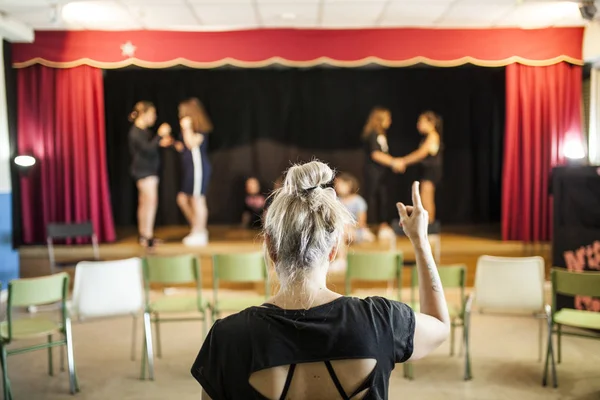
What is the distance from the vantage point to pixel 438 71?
8672 millimetres

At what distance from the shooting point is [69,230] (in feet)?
21.4

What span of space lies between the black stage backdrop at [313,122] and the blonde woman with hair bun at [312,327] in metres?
7.45

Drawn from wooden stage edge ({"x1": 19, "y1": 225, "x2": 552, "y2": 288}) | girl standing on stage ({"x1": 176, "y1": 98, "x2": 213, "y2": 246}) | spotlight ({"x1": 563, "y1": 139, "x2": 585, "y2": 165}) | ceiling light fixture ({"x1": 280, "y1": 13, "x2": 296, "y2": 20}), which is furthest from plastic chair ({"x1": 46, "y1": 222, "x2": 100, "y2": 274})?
spotlight ({"x1": 563, "y1": 139, "x2": 585, "y2": 165})

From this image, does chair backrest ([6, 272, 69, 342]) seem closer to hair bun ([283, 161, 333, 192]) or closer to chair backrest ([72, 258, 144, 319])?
chair backrest ([72, 258, 144, 319])

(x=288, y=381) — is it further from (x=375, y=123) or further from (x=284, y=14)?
(x=375, y=123)

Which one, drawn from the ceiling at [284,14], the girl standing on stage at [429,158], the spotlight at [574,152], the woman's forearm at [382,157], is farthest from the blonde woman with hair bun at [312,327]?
the woman's forearm at [382,157]

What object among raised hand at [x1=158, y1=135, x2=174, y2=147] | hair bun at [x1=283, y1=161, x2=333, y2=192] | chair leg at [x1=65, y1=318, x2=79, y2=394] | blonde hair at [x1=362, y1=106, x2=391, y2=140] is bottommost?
chair leg at [x1=65, y1=318, x2=79, y2=394]

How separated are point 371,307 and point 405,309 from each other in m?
0.08

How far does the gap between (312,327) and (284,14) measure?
5.46 m

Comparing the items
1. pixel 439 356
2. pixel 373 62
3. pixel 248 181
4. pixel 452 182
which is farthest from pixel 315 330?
pixel 452 182

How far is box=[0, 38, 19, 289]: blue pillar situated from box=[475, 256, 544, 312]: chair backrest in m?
4.91

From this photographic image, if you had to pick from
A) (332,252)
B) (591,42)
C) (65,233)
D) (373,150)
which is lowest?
(65,233)

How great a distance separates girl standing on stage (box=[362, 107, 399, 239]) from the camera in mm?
8164

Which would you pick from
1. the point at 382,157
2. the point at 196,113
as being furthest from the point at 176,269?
the point at 382,157
